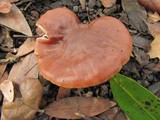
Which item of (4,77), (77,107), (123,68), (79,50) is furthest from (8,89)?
(123,68)

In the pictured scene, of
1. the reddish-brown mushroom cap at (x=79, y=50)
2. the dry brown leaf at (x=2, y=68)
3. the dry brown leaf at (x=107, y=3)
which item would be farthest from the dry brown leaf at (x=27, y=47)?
the dry brown leaf at (x=107, y=3)

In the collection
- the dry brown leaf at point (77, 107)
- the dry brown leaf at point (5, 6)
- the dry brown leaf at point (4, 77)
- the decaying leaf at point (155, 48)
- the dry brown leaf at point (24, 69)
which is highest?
the dry brown leaf at point (5, 6)

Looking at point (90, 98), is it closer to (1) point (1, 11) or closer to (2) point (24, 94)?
(2) point (24, 94)

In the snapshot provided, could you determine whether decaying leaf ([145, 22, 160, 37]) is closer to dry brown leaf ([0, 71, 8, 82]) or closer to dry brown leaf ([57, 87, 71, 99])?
dry brown leaf ([57, 87, 71, 99])

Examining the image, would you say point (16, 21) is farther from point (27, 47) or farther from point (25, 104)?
point (25, 104)

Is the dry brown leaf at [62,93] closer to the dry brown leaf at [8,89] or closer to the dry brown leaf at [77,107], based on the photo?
the dry brown leaf at [77,107]

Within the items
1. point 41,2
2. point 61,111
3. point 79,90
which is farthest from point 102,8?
point 61,111

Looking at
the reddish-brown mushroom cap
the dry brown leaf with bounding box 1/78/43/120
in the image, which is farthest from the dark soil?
the reddish-brown mushroom cap
